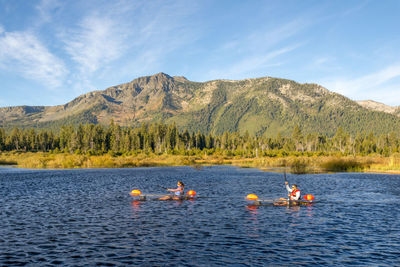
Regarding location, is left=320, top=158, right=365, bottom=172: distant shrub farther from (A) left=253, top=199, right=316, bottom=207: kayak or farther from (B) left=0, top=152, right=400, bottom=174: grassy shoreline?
(A) left=253, top=199, right=316, bottom=207: kayak

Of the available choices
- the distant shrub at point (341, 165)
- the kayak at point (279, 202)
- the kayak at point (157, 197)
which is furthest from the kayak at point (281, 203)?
the distant shrub at point (341, 165)

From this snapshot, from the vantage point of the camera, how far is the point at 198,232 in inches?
877

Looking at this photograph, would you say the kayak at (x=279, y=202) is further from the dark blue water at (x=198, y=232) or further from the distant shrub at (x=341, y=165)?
the distant shrub at (x=341, y=165)

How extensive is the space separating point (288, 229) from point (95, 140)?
601 ft

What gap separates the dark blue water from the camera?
55.1ft

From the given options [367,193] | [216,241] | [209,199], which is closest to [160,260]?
[216,241]

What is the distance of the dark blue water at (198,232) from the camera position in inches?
661

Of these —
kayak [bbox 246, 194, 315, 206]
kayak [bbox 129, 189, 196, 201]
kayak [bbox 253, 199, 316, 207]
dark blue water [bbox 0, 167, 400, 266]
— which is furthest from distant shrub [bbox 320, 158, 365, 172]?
kayak [bbox 129, 189, 196, 201]

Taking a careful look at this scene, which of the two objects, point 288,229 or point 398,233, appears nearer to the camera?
point 398,233

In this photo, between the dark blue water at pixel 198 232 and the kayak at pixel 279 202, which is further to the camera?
the kayak at pixel 279 202

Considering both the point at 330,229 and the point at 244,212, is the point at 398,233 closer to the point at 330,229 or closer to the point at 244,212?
the point at 330,229

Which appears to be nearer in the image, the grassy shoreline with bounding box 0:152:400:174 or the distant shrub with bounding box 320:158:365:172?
the grassy shoreline with bounding box 0:152:400:174

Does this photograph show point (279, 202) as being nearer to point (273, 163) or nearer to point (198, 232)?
point (198, 232)

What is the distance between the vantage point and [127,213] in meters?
29.1
